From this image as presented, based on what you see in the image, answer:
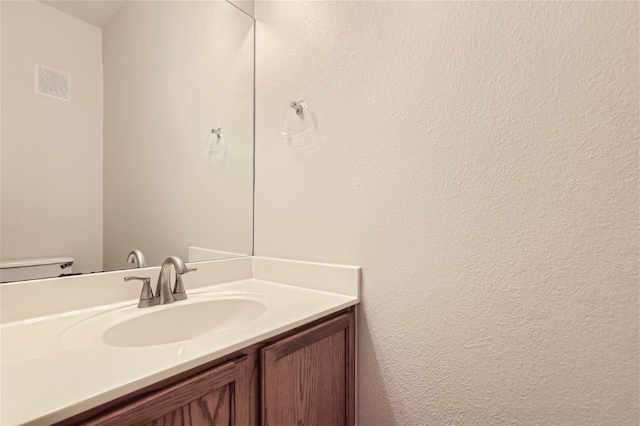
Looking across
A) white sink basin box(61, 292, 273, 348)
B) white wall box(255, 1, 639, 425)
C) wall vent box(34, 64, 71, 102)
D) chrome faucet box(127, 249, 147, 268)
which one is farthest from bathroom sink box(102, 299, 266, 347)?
wall vent box(34, 64, 71, 102)

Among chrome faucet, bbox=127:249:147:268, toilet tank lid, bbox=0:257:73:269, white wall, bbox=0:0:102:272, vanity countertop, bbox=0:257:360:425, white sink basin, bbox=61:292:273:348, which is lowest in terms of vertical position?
white sink basin, bbox=61:292:273:348

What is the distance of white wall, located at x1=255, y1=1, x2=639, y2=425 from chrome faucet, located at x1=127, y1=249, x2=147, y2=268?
1.88 ft

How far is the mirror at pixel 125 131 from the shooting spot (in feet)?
2.91

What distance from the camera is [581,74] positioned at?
694 mm

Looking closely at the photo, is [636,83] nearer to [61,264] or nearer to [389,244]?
[389,244]

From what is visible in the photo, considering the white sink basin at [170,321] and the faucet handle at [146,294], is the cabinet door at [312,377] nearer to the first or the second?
the white sink basin at [170,321]

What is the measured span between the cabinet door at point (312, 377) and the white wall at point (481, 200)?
2.6 inches

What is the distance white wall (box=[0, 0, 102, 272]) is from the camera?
33.9 inches

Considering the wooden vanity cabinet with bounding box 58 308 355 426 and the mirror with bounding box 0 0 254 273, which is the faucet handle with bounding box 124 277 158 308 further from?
the wooden vanity cabinet with bounding box 58 308 355 426

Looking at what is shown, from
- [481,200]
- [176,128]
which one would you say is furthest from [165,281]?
[481,200]

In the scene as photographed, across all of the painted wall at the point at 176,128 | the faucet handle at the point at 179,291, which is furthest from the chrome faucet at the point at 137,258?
the faucet handle at the point at 179,291

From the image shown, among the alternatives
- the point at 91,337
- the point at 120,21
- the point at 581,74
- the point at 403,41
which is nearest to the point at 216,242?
the point at 91,337

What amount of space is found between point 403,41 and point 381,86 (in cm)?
14

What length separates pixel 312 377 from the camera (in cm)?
89
